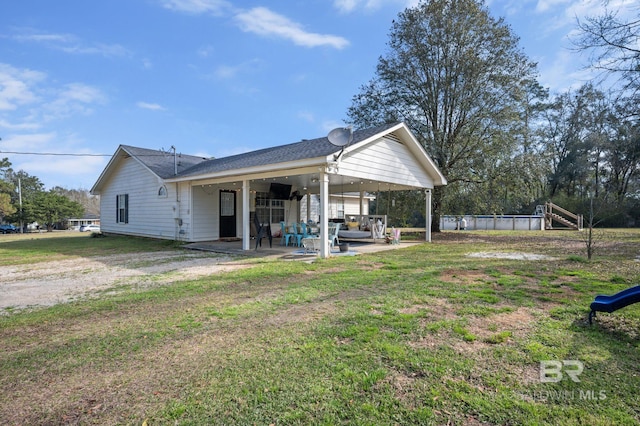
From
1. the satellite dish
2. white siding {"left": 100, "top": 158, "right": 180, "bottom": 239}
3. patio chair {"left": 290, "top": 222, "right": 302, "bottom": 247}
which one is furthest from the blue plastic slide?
white siding {"left": 100, "top": 158, "right": 180, "bottom": 239}

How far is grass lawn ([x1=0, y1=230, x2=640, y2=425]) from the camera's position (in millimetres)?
2105

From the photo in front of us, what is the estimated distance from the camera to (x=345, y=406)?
84.0 inches

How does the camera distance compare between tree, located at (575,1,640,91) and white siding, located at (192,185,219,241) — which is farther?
white siding, located at (192,185,219,241)

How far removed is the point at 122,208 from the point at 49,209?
34.3 m

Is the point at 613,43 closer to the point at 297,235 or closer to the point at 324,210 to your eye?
the point at 324,210

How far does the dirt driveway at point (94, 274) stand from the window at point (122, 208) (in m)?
7.65

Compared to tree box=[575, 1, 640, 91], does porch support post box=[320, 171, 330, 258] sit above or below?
below

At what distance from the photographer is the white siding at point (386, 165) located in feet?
31.8

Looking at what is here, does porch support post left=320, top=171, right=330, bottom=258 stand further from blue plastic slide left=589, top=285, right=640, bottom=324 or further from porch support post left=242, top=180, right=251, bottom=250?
blue plastic slide left=589, top=285, right=640, bottom=324

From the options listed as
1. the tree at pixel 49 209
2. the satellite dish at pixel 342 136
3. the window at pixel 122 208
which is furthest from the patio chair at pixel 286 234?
the tree at pixel 49 209

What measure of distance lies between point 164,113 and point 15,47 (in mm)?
7267

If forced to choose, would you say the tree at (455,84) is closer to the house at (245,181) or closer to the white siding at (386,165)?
the house at (245,181)

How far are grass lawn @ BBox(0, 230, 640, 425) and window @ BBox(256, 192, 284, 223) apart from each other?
32.1ft

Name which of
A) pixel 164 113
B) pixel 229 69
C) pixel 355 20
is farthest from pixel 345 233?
pixel 164 113
